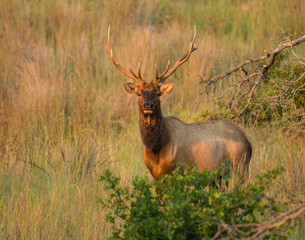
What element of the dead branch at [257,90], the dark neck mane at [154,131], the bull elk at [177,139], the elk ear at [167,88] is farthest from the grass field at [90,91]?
the elk ear at [167,88]

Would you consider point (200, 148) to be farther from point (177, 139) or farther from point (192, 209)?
point (192, 209)

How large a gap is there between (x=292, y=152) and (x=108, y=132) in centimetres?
296

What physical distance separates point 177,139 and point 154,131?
317 millimetres

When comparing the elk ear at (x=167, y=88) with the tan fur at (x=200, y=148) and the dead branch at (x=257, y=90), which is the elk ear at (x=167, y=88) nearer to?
the tan fur at (x=200, y=148)

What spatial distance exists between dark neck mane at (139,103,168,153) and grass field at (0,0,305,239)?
659mm

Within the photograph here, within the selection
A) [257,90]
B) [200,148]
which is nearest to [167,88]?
[200,148]

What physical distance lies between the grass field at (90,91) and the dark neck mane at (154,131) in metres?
0.66

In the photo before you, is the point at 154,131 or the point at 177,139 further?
the point at 177,139

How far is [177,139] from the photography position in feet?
17.7

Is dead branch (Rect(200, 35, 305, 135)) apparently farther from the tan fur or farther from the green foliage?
the green foliage

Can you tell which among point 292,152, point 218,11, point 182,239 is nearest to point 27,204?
point 182,239

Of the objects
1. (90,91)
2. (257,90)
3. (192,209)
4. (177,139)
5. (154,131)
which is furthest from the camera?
(90,91)

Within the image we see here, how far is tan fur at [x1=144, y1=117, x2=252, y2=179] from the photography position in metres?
5.31

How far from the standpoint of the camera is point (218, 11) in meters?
12.6
